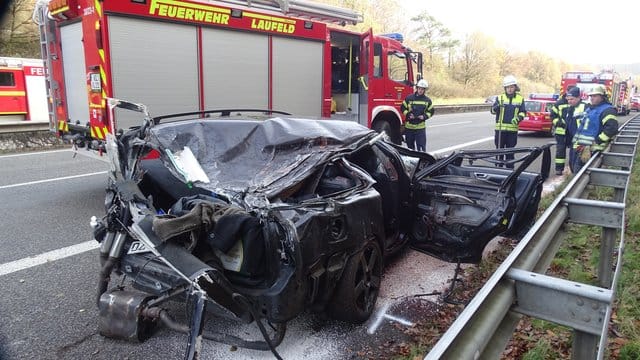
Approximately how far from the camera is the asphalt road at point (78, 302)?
291cm

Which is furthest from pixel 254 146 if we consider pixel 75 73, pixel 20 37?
pixel 20 37

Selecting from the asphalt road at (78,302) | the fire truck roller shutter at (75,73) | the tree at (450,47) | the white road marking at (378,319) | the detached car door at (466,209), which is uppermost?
the tree at (450,47)

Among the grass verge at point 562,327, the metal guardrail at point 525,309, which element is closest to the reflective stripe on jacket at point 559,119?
the grass verge at point 562,327

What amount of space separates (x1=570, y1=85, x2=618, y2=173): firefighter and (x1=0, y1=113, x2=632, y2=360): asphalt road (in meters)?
4.37

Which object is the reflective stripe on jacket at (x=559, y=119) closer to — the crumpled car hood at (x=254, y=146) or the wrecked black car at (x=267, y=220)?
the wrecked black car at (x=267, y=220)

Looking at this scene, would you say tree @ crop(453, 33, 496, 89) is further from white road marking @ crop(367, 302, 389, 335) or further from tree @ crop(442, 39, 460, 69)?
white road marking @ crop(367, 302, 389, 335)

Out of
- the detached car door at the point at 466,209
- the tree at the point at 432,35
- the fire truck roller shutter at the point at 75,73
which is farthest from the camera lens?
the tree at the point at 432,35

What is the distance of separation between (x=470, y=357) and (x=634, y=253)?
3853mm

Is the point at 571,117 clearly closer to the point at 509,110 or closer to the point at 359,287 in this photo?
the point at 509,110

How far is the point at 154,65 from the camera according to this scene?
21.9 feet

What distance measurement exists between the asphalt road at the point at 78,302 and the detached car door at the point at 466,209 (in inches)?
13.9

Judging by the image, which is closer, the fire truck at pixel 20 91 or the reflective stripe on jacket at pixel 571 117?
the reflective stripe on jacket at pixel 571 117

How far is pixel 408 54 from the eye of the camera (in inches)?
411

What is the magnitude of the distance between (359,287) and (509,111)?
654cm
